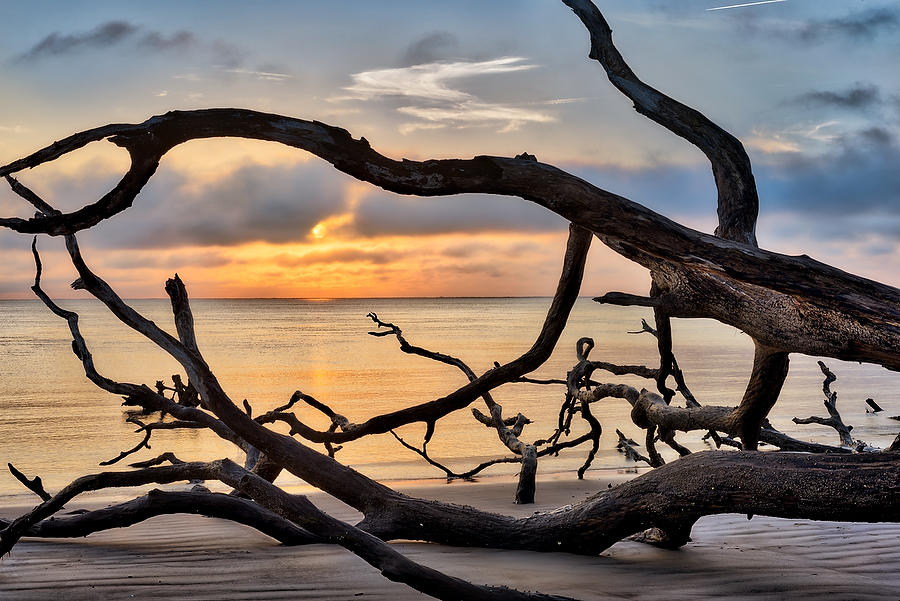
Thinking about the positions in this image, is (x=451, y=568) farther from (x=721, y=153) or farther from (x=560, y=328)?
(x=721, y=153)

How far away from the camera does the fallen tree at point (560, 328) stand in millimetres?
3289

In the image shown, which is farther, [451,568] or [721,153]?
[721,153]

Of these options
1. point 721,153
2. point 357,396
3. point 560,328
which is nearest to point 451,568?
point 560,328

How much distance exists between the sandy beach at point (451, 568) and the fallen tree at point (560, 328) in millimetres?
195

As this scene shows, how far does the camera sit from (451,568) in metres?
4.16

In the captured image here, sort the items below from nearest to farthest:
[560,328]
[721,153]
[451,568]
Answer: [451,568] < [721,153] < [560,328]

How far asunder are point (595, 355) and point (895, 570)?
3369 cm

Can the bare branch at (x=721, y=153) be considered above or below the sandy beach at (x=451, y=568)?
above

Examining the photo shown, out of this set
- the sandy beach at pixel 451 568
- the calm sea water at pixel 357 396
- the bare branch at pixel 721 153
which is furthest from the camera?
the calm sea water at pixel 357 396

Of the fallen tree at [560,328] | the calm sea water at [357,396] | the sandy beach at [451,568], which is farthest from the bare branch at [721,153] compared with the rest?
the calm sea water at [357,396]

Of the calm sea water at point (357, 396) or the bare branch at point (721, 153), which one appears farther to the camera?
the calm sea water at point (357, 396)

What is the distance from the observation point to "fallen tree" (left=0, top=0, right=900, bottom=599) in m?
3.29

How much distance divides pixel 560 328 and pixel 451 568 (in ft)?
4.96

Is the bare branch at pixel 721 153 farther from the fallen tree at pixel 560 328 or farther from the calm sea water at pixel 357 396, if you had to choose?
the calm sea water at pixel 357 396
